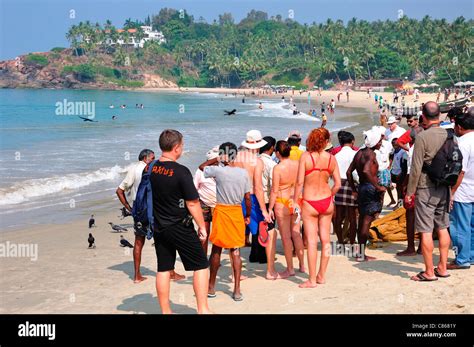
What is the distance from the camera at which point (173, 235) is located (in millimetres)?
5816

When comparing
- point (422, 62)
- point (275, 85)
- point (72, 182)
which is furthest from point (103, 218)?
point (275, 85)

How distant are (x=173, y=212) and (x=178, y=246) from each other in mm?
349

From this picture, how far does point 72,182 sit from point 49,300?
Answer: 1348 cm

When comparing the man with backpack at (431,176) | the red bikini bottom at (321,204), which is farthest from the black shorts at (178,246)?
the man with backpack at (431,176)

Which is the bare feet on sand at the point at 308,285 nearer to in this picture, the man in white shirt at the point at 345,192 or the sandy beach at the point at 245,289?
the sandy beach at the point at 245,289

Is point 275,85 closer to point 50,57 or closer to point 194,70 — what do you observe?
point 194,70

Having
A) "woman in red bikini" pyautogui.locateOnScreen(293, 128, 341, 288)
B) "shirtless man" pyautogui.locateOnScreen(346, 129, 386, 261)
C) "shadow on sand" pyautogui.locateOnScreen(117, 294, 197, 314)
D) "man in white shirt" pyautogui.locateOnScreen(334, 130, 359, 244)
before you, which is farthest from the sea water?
"woman in red bikini" pyautogui.locateOnScreen(293, 128, 341, 288)

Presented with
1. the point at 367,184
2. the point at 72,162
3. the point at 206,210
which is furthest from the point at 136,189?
the point at 72,162

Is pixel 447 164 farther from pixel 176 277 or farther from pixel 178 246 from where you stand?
pixel 176 277

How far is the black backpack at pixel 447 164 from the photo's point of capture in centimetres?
691

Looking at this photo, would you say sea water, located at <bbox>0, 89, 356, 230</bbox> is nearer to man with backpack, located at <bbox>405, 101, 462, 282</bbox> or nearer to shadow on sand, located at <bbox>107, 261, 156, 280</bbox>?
shadow on sand, located at <bbox>107, 261, 156, 280</bbox>

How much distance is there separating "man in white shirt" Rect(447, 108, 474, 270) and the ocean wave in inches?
517

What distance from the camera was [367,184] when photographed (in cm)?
835
